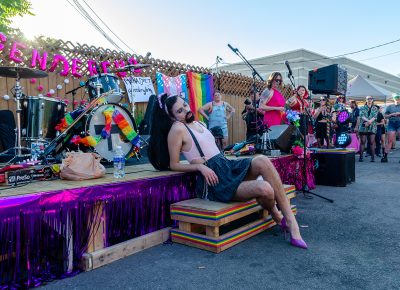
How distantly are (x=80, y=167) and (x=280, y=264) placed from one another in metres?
1.75

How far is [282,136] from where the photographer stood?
198 inches

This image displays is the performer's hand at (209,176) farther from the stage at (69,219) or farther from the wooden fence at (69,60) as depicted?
the wooden fence at (69,60)

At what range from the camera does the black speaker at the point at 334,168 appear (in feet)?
18.3

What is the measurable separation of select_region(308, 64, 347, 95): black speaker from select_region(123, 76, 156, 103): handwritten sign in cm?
321

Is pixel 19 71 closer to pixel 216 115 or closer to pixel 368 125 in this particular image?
pixel 216 115

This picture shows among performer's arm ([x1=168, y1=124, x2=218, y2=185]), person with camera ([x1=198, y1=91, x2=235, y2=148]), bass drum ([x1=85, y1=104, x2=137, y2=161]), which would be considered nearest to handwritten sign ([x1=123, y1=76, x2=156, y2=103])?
person with camera ([x1=198, y1=91, x2=235, y2=148])

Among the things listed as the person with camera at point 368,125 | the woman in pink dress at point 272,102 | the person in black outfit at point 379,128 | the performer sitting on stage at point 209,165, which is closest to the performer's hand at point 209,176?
the performer sitting on stage at point 209,165

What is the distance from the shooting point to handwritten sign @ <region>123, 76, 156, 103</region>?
6598 mm

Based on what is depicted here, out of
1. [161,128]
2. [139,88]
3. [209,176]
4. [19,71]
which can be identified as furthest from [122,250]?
[139,88]

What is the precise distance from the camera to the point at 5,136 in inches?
178

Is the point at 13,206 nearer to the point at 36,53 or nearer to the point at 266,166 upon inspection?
the point at 266,166

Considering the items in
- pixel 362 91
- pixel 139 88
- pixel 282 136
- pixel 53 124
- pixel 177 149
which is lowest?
pixel 177 149

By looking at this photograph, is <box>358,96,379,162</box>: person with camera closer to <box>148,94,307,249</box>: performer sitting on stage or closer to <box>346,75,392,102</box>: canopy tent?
<box>346,75,392,102</box>: canopy tent

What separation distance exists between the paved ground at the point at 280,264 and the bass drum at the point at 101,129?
6.02ft
